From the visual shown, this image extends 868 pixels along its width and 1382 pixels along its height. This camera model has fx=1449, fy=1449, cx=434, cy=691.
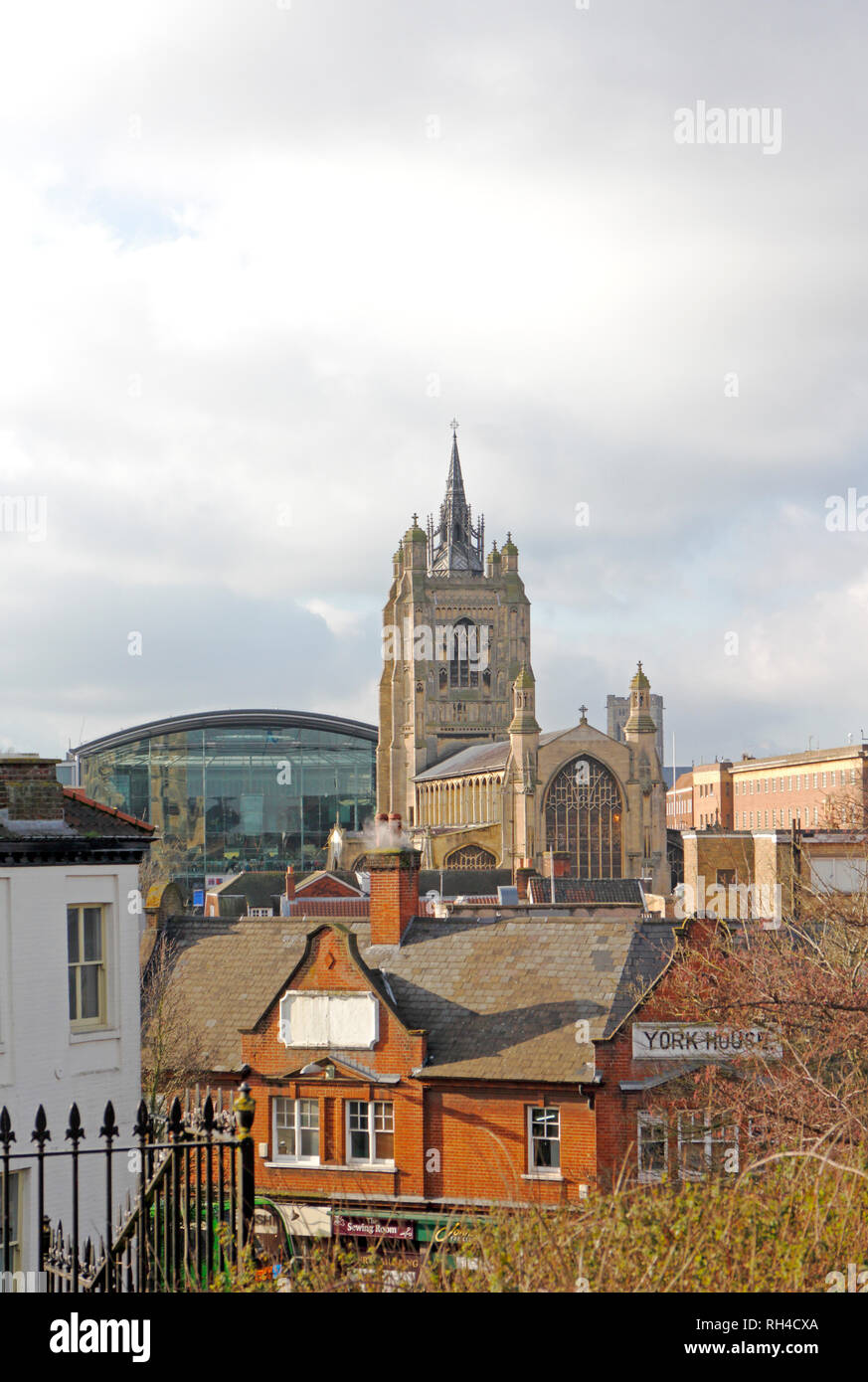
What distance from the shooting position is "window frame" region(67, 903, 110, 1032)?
682 inches

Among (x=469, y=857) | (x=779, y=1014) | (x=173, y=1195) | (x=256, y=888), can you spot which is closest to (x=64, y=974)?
(x=173, y=1195)

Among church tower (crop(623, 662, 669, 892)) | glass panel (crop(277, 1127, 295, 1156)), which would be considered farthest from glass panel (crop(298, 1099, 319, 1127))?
church tower (crop(623, 662, 669, 892))

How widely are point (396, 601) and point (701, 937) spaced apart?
129498mm

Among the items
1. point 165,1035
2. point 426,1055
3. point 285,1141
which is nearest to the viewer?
point 426,1055

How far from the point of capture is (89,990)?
57.9 ft

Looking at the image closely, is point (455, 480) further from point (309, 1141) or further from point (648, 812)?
point (309, 1141)

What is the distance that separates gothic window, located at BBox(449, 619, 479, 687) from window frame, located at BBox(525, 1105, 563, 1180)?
416 feet

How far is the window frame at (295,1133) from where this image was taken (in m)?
28.8

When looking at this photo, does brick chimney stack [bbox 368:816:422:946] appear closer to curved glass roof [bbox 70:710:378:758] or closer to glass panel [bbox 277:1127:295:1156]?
glass panel [bbox 277:1127:295:1156]

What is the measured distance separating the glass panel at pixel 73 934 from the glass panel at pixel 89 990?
0.23m

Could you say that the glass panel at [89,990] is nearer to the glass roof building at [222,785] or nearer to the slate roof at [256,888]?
the slate roof at [256,888]

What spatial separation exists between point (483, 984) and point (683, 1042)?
451 centimetres

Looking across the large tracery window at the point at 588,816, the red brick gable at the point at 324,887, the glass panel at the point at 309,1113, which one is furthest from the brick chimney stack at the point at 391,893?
the large tracery window at the point at 588,816

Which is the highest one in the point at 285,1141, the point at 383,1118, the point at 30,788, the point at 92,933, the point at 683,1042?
the point at 30,788
